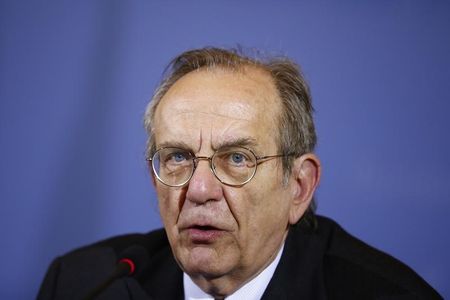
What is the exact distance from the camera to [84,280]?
6.23ft

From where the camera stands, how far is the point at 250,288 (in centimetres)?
157

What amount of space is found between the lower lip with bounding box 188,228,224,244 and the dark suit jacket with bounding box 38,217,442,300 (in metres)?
0.32

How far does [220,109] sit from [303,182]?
407mm

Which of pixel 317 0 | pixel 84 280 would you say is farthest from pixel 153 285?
pixel 317 0

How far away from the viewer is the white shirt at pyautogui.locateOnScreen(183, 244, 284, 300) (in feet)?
5.13

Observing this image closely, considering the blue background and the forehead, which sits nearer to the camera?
the forehead

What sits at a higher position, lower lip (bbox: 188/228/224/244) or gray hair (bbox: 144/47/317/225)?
gray hair (bbox: 144/47/317/225)

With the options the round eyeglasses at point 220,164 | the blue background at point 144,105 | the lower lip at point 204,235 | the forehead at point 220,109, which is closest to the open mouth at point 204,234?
the lower lip at point 204,235

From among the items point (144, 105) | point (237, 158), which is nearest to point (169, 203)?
point (237, 158)

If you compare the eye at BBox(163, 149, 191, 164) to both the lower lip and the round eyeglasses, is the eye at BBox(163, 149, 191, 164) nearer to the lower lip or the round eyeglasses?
the round eyeglasses

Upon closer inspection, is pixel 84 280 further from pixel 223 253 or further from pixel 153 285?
pixel 223 253

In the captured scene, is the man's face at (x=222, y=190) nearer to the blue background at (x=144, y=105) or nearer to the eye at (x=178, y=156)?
the eye at (x=178, y=156)

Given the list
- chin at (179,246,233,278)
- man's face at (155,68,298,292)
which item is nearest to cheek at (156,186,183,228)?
man's face at (155,68,298,292)

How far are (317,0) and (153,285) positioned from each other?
1419 mm
